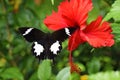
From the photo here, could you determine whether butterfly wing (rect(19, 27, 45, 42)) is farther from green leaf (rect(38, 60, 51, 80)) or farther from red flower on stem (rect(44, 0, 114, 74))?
green leaf (rect(38, 60, 51, 80))

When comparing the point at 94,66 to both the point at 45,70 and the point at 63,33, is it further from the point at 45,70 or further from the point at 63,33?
the point at 63,33

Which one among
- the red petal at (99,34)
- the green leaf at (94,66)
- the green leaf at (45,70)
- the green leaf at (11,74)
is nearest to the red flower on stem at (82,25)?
the red petal at (99,34)

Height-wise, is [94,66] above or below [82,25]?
below

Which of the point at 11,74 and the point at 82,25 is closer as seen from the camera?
the point at 82,25

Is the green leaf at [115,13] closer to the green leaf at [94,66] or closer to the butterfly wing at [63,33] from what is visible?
the butterfly wing at [63,33]

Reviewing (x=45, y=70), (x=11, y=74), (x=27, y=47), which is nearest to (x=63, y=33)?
(x=45, y=70)

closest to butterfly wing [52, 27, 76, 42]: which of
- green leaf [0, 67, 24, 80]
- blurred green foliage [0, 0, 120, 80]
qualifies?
green leaf [0, 67, 24, 80]

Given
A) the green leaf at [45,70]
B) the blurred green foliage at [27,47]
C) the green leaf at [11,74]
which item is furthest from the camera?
the blurred green foliage at [27,47]

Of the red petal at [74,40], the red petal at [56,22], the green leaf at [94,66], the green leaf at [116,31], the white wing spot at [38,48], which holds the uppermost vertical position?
the red petal at [56,22]
